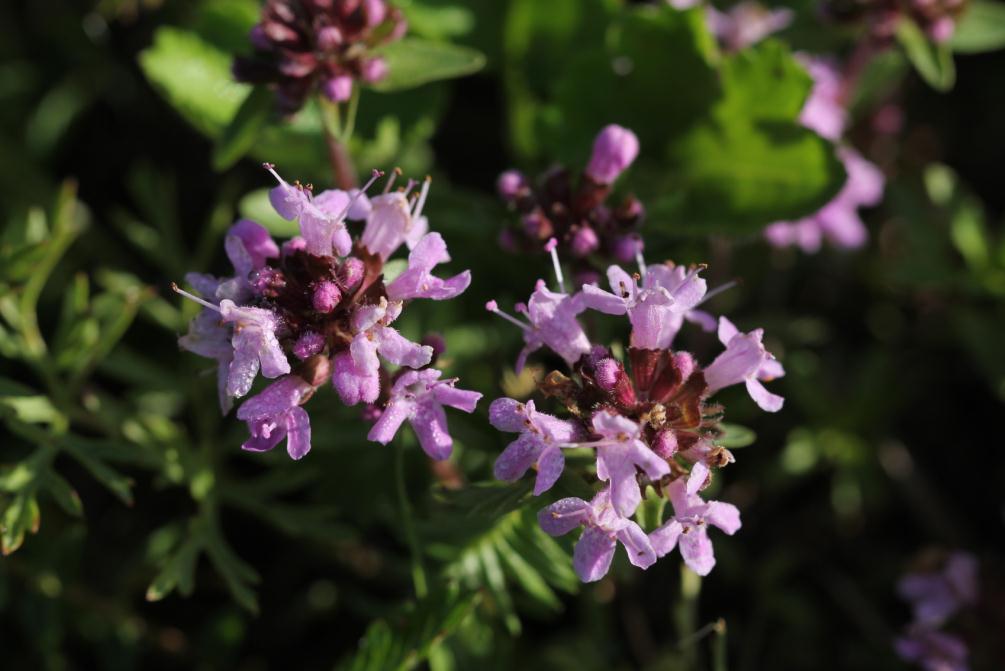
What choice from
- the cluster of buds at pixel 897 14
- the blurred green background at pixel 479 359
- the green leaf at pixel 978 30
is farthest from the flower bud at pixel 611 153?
the green leaf at pixel 978 30

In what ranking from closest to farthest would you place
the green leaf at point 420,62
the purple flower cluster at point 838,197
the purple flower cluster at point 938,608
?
the green leaf at point 420,62
the purple flower cluster at point 938,608
the purple flower cluster at point 838,197

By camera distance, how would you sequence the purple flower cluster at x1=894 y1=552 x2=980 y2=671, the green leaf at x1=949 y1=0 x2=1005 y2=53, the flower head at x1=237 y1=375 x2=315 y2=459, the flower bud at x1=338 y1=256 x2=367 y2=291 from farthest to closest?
the green leaf at x1=949 y1=0 x2=1005 y2=53 < the purple flower cluster at x1=894 y1=552 x2=980 y2=671 < the flower bud at x1=338 y1=256 x2=367 y2=291 < the flower head at x1=237 y1=375 x2=315 y2=459

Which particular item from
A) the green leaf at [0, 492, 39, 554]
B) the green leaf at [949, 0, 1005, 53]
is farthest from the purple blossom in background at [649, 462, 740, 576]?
the green leaf at [949, 0, 1005, 53]

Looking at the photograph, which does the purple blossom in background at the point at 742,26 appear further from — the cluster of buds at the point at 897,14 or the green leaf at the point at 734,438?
the green leaf at the point at 734,438

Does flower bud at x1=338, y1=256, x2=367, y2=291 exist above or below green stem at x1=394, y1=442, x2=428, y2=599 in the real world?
above

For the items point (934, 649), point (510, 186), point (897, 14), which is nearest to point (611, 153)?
point (510, 186)

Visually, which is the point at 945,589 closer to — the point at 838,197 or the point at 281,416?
the point at 838,197

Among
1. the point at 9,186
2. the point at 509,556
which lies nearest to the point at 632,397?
the point at 509,556

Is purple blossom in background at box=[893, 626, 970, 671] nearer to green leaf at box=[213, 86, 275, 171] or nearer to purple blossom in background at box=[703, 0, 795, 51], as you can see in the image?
purple blossom in background at box=[703, 0, 795, 51]
